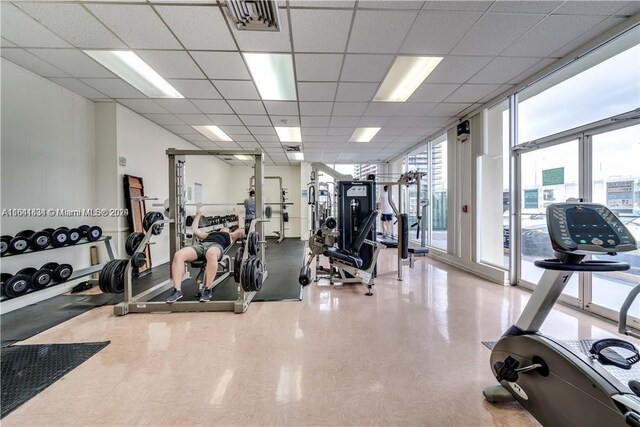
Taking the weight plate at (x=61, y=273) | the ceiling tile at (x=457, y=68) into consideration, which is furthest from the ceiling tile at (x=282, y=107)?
the weight plate at (x=61, y=273)

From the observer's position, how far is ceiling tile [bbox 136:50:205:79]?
2752mm

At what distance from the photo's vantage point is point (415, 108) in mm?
4230

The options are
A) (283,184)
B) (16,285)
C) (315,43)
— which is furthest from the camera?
(283,184)

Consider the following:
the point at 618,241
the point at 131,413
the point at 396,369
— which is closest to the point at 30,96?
the point at 131,413

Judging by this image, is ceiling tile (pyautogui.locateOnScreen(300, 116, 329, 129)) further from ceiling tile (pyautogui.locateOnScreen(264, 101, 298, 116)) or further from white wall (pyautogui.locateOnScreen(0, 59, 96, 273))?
white wall (pyautogui.locateOnScreen(0, 59, 96, 273))

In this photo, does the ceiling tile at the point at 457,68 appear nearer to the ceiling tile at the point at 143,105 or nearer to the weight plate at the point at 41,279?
the ceiling tile at the point at 143,105

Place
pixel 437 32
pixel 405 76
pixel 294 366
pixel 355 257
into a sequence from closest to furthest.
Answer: pixel 294 366 → pixel 437 32 → pixel 405 76 → pixel 355 257

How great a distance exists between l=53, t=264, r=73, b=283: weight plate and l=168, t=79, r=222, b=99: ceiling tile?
2.71 meters

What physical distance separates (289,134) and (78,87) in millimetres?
3457

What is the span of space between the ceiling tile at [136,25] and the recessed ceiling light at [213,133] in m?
2.62

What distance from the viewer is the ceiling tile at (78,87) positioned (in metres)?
3.30

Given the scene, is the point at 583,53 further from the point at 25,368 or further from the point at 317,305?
the point at 25,368

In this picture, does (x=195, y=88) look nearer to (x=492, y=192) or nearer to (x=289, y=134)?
(x=289, y=134)

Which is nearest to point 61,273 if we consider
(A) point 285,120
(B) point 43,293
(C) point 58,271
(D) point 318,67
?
(C) point 58,271
